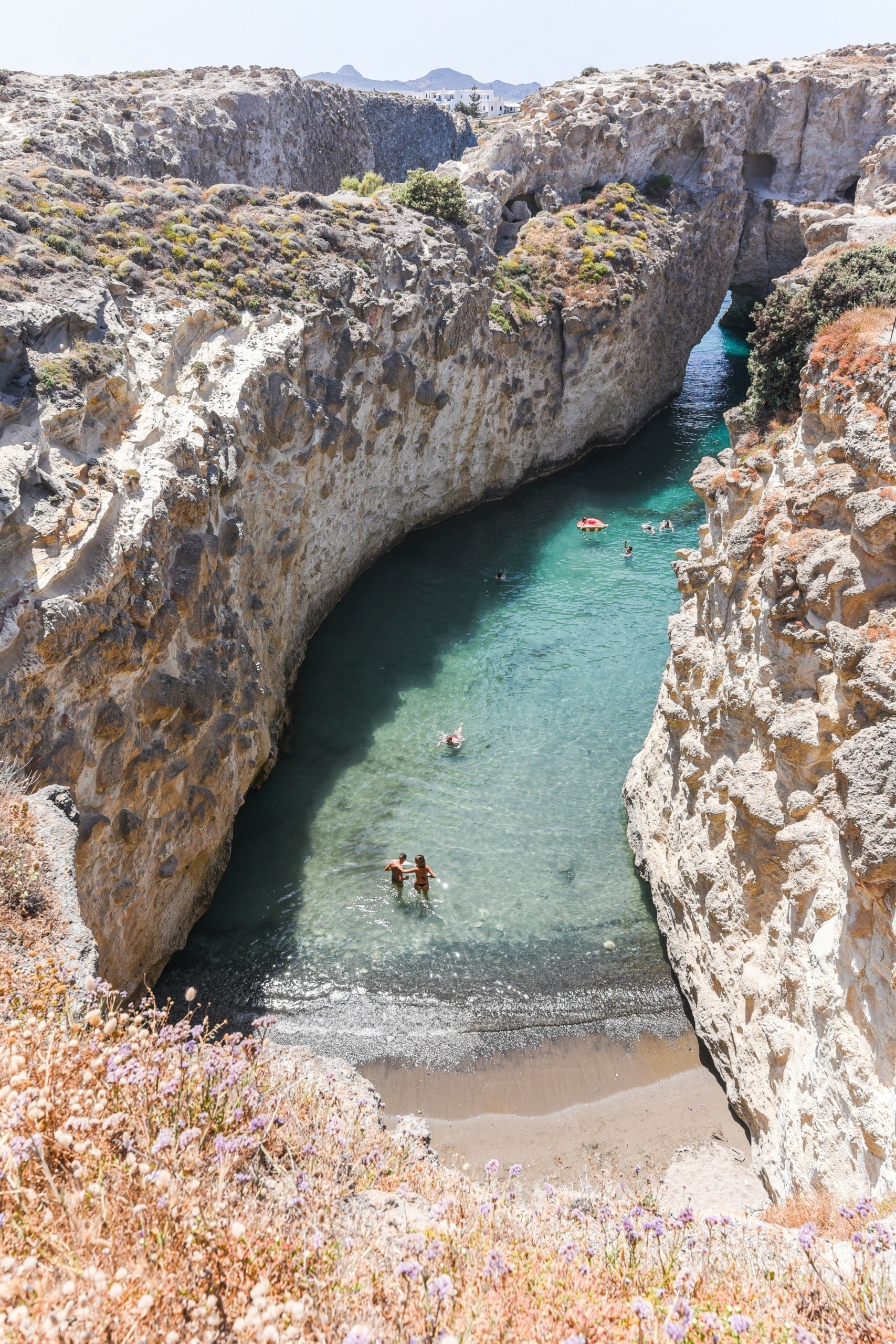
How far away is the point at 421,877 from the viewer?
1736 cm

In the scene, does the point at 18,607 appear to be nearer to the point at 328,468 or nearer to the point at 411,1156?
the point at 411,1156

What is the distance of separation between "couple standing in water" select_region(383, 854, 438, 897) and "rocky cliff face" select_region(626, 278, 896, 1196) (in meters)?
4.91

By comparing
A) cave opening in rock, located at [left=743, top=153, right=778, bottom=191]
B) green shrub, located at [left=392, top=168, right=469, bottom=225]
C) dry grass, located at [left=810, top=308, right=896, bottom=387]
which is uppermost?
cave opening in rock, located at [left=743, top=153, right=778, bottom=191]

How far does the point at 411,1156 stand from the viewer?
9.37 metres

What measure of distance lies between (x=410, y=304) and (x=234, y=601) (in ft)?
49.4

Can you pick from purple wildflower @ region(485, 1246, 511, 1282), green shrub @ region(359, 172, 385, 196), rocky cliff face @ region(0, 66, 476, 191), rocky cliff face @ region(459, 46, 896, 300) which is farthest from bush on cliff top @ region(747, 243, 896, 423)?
rocky cliff face @ region(459, 46, 896, 300)

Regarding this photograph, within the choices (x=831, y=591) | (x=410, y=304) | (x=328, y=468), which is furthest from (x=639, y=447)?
(x=831, y=591)

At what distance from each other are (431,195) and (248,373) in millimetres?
16611

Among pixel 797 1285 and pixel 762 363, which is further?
pixel 762 363

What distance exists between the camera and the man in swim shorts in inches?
689

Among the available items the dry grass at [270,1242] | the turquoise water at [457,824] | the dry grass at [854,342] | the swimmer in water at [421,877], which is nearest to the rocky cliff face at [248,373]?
the turquoise water at [457,824]

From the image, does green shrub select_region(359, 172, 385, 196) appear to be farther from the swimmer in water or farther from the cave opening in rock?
the cave opening in rock

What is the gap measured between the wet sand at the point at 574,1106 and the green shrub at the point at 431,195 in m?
31.0

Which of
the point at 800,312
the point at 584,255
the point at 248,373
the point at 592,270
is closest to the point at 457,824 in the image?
the point at 248,373
